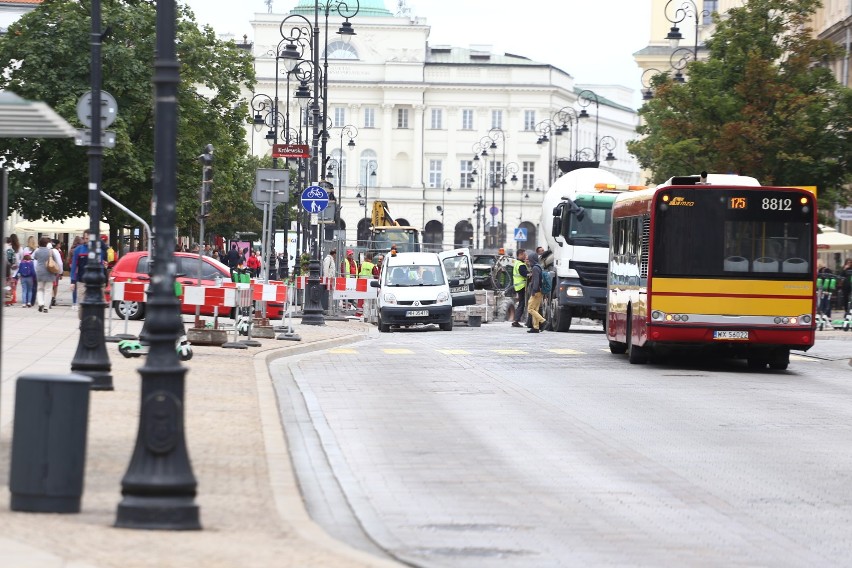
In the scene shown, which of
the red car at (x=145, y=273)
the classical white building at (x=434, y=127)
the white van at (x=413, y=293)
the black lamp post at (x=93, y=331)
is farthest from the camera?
the classical white building at (x=434, y=127)

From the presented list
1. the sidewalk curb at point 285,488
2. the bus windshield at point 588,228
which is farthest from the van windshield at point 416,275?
the sidewalk curb at point 285,488

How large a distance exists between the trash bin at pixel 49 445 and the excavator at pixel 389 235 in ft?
221

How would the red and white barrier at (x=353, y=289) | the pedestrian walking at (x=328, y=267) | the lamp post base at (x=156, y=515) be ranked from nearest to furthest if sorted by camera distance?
the lamp post base at (x=156, y=515)
the red and white barrier at (x=353, y=289)
the pedestrian walking at (x=328, y=267)

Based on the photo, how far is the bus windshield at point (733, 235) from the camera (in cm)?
2673

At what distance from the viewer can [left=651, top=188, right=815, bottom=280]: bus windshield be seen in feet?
87.7

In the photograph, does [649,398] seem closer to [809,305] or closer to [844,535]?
[809,305]

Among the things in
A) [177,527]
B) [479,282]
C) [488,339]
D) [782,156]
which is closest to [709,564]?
[177,527]

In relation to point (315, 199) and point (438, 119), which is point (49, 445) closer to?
point (315, 199)

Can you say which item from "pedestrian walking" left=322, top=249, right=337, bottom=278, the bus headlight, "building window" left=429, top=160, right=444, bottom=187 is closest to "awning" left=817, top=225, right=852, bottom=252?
the bus headlight

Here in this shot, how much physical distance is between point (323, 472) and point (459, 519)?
2412 millimetres

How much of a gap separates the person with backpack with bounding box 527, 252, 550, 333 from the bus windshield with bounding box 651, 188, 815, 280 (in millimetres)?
15612

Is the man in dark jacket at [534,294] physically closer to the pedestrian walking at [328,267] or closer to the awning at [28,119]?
the pedestrian walking at [328,267]

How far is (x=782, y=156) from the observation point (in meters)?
48.7

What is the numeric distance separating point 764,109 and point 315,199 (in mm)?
15382
